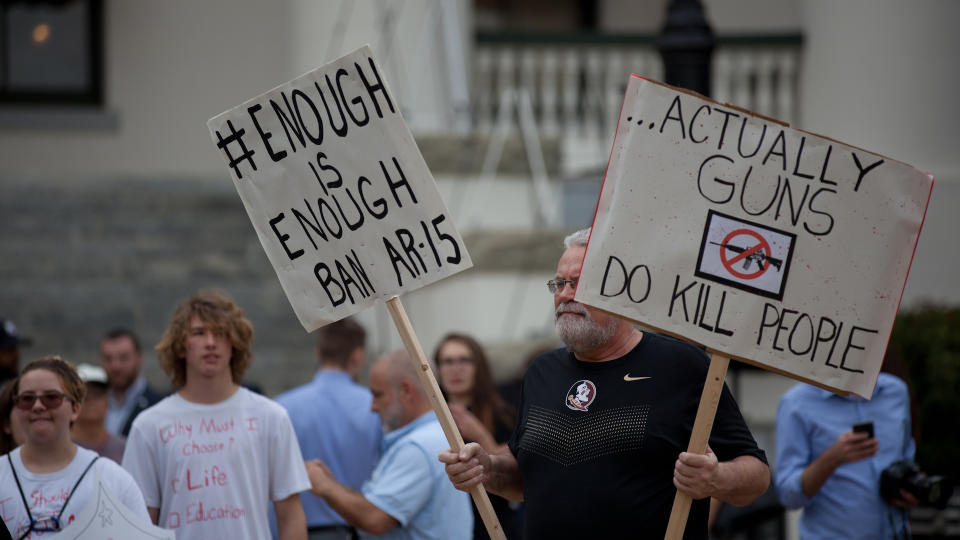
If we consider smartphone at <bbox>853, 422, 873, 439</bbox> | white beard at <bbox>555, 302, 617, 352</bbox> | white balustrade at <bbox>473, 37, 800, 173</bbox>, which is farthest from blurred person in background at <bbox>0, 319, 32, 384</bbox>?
white balustrade at <bbox>473, 37, 800, 173</bbox>

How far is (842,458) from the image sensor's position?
19.9 feet

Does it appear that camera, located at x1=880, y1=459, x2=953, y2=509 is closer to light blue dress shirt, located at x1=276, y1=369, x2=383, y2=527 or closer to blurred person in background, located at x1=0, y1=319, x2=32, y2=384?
light blue dress shirt, located at x1=276, y1=369, x2=383, y2=527

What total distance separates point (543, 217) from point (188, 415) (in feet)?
19.2

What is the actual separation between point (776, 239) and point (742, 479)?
72 centimetres

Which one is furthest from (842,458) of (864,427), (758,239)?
(758,239)

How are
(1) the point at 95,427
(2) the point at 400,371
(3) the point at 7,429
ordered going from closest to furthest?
(3) the point at 7,429 < (2) the point at 400,371 < (1) the point at 95,427

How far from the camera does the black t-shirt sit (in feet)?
14.1

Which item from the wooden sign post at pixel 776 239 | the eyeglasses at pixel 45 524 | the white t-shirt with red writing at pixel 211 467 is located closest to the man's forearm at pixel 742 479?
the wooden sign post at pixel 776 239

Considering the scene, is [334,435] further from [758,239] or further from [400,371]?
[758,239]

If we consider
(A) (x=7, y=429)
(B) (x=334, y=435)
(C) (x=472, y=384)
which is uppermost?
(C) (x=472, y=384)

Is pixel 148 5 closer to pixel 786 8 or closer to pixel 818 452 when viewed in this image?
pixel 786 8

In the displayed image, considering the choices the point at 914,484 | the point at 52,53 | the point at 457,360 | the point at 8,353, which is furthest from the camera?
the point at 52,53

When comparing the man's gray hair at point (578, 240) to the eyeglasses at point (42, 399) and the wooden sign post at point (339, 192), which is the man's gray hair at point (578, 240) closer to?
the wooden sign post at point (339, 192)

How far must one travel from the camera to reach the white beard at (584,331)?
446 centimetres
